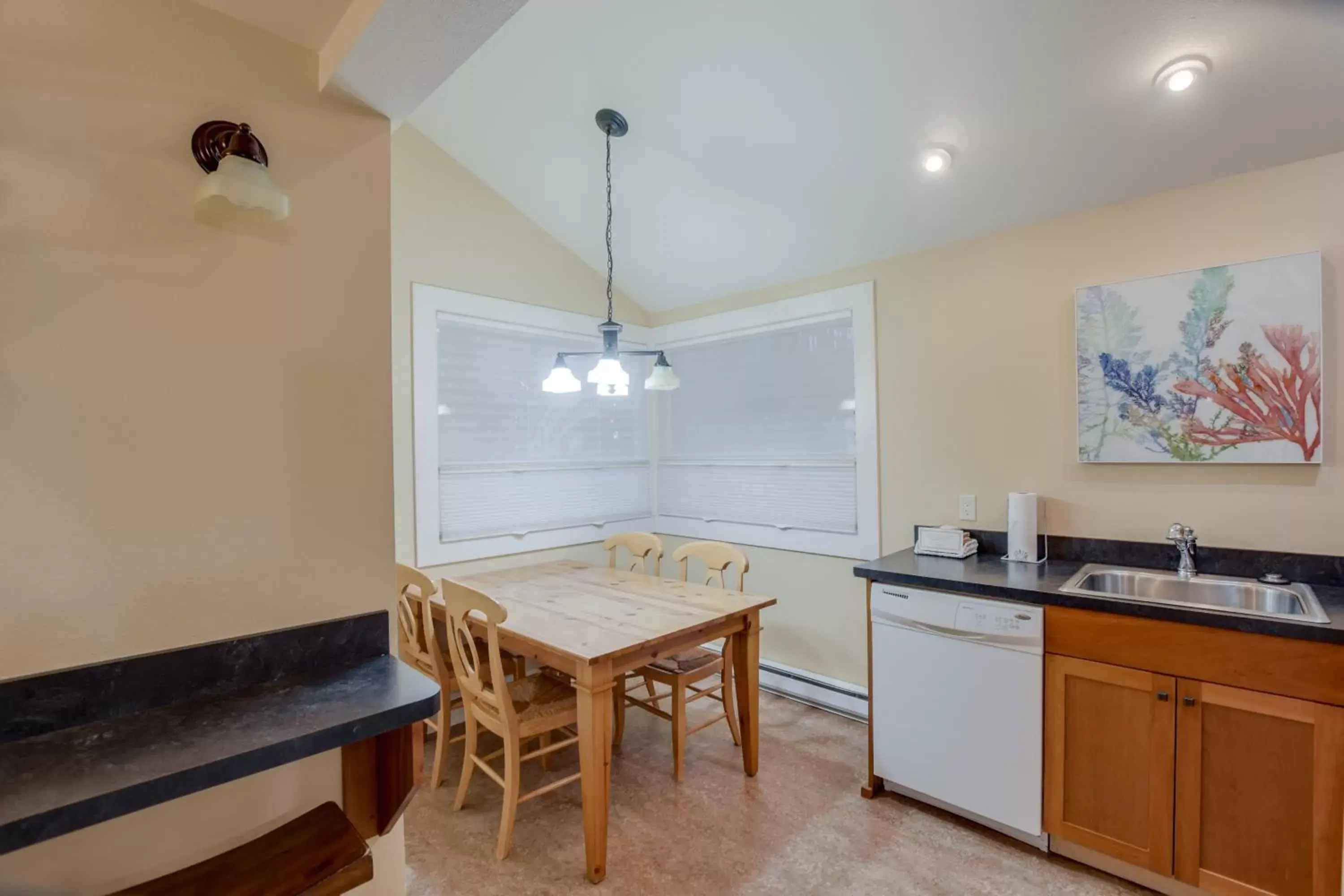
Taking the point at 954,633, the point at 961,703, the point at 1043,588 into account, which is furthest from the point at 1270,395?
the point at 961,703

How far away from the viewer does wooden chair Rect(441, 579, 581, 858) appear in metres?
2.11

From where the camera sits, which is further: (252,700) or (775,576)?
(775,576)

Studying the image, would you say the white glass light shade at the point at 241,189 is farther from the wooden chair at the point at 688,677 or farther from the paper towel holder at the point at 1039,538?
the paper towel holder at the point at 1039,538

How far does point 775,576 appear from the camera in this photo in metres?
3.55

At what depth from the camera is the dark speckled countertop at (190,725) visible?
0.77m

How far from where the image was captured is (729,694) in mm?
2836

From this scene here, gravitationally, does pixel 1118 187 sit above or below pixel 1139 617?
above

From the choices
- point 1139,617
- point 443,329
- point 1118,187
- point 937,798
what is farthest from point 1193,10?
point 443,329

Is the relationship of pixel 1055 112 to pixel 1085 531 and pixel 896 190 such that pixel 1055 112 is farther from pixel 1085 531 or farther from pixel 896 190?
pixel 1085 531

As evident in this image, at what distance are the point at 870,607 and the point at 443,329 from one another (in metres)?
2.47

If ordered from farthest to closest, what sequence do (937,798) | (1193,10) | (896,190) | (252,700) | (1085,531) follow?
(896,190)
(1085,531)
(937,798)
(1193,10)
(252,700)

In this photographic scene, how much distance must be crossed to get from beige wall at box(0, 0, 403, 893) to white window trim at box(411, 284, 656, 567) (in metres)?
1.88

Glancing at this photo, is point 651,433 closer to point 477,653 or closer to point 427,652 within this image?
point 427,652

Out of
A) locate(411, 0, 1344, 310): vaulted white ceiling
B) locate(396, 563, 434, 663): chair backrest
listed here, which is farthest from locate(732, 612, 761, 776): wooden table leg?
locate(411, 0, 1344, 310): vaulted white ceiling
